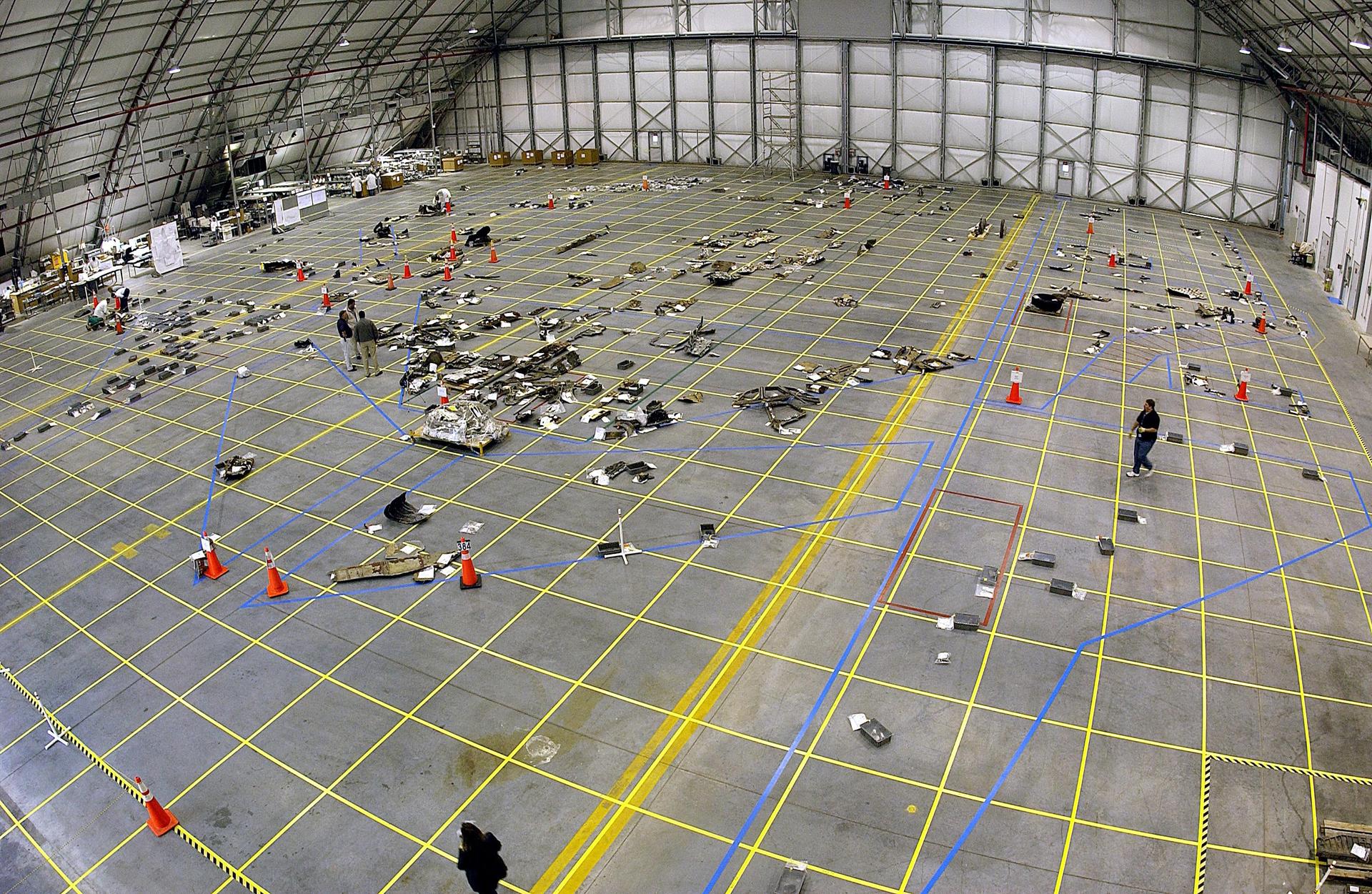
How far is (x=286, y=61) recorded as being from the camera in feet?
154

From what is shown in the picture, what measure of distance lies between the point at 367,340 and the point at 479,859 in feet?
58.6

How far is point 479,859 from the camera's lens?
368 inches

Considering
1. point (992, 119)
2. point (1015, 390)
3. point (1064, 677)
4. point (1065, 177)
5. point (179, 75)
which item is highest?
point (179, 75)

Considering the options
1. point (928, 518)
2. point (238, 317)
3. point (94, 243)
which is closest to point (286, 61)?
point (94, 243)

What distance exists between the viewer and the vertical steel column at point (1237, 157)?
39750mm

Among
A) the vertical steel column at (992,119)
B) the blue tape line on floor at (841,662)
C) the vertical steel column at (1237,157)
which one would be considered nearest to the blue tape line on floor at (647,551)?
the blue tape line on floor at (841,662)

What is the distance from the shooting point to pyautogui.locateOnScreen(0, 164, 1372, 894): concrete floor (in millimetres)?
10992

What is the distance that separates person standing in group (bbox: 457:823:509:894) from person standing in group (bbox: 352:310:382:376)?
17637 mm

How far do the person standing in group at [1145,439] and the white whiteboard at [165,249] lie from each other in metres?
36.5

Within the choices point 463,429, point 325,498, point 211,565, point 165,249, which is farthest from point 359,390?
point 165,249

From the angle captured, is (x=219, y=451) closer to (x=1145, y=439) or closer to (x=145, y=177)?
(x=1145, y=439)

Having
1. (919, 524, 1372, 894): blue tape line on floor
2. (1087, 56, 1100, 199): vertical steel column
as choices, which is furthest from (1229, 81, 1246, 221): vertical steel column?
(919, 524, 1372, 894): blue tape line on floor

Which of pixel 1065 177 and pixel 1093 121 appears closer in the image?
pixel 1093 121

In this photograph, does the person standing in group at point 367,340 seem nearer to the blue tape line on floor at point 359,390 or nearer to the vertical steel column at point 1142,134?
the blue tape line on floor at point 359,390
